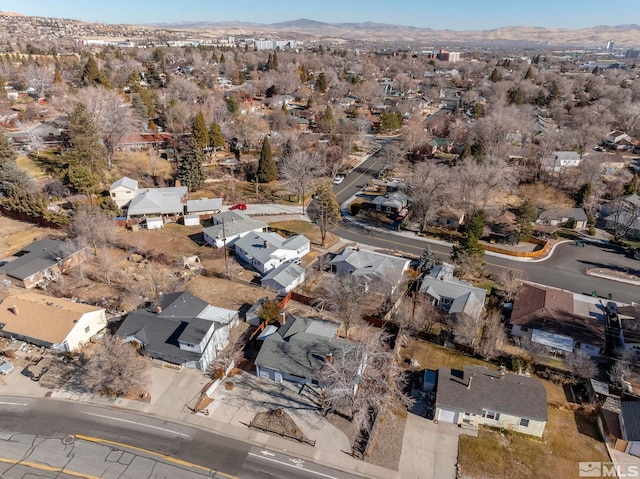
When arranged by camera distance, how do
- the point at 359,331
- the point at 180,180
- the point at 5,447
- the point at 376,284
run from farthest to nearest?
the point at 180,180 < the point at 376,284 < the point at 359,331 < the point at 5,447

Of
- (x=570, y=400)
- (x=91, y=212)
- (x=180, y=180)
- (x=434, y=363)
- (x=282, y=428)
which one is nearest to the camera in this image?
(x=282, y=428)

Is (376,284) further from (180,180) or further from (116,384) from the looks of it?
(180,180)

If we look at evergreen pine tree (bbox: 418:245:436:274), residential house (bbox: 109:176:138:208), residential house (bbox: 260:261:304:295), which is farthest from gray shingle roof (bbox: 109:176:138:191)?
evergreen pine tree (bbox: 418:245:436:274)

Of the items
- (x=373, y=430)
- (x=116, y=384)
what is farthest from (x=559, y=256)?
(x=116, y=384)

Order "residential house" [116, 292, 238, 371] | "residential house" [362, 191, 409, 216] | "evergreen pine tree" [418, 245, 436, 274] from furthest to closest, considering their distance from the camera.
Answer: "residential house" [362, 191, 409, 216], "evergreen pine tree" [418, 245, 436, 274], "residential house" [116, 292, 238, 371]

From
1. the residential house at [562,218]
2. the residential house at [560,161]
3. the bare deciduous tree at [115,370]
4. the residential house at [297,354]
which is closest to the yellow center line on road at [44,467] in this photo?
the bare deciduous tree at [115,370]

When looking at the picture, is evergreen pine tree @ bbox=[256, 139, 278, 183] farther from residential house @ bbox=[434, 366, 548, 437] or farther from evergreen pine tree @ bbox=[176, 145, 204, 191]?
residential house @ bbox=[434, 366, 548, 437]

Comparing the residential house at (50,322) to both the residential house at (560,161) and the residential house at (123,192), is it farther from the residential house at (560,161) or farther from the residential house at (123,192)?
the residential house at (560,161)
